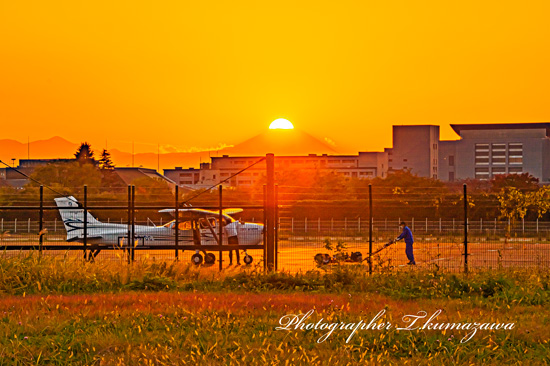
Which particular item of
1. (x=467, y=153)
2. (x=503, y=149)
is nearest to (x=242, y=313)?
(x=467, y=153)

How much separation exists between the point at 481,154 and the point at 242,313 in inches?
4875

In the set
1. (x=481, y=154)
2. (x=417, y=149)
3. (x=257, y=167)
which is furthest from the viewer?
(x=257, y=167)

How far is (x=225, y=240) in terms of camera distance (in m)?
31.5

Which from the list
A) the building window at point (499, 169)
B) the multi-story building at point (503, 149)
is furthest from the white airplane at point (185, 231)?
the building window at point (499, 169)

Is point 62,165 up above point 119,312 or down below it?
above

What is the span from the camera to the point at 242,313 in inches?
457

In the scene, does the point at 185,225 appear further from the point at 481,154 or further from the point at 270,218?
the point at 481,154

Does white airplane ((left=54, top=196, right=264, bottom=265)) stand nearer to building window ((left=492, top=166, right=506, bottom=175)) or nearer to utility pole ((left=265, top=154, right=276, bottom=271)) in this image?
utility pole ((left=265, top=154, right=276, bottom=271))

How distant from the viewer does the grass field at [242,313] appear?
9.19 meters

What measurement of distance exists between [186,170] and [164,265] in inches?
5303

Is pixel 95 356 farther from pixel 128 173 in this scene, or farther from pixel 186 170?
pixel 186 170

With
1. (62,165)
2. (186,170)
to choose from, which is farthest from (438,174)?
(62,165)

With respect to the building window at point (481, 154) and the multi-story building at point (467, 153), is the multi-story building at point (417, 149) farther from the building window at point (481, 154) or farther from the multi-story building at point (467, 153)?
the building window at point (481, 154)

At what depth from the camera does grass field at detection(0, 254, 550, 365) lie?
919cm
